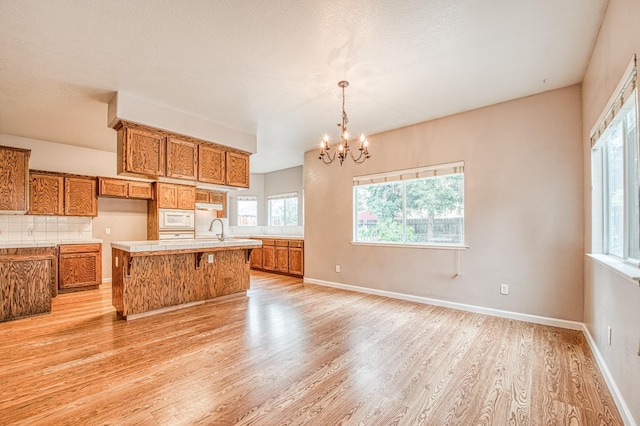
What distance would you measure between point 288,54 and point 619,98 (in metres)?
2.47

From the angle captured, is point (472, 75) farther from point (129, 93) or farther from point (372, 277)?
point (129, 93)

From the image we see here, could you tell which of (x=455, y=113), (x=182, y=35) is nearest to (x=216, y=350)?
(x=182, y=35)

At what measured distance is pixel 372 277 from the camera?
5.00 m

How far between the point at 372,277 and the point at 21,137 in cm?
651

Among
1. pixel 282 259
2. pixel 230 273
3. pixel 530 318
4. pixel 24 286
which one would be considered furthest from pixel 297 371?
pixel 282 259

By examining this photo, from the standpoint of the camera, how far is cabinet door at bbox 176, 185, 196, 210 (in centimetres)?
616

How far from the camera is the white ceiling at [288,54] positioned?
2152mm

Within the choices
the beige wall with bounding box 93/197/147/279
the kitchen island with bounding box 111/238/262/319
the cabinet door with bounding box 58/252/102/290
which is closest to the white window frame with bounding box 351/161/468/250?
the kitchen island with bounding box 111/238/262/319

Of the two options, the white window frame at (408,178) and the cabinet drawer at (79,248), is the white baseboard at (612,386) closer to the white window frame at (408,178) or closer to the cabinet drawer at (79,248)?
the white window frame at (408,178)

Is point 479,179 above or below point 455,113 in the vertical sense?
below

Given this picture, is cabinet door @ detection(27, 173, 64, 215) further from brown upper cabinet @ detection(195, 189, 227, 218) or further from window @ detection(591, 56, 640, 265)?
window @ detection(591, 56, 640, 265)

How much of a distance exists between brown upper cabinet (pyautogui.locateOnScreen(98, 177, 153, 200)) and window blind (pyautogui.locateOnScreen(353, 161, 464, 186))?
4215 millimetres

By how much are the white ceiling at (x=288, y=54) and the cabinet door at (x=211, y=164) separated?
23.0 inches

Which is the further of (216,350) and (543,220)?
(543,220)
